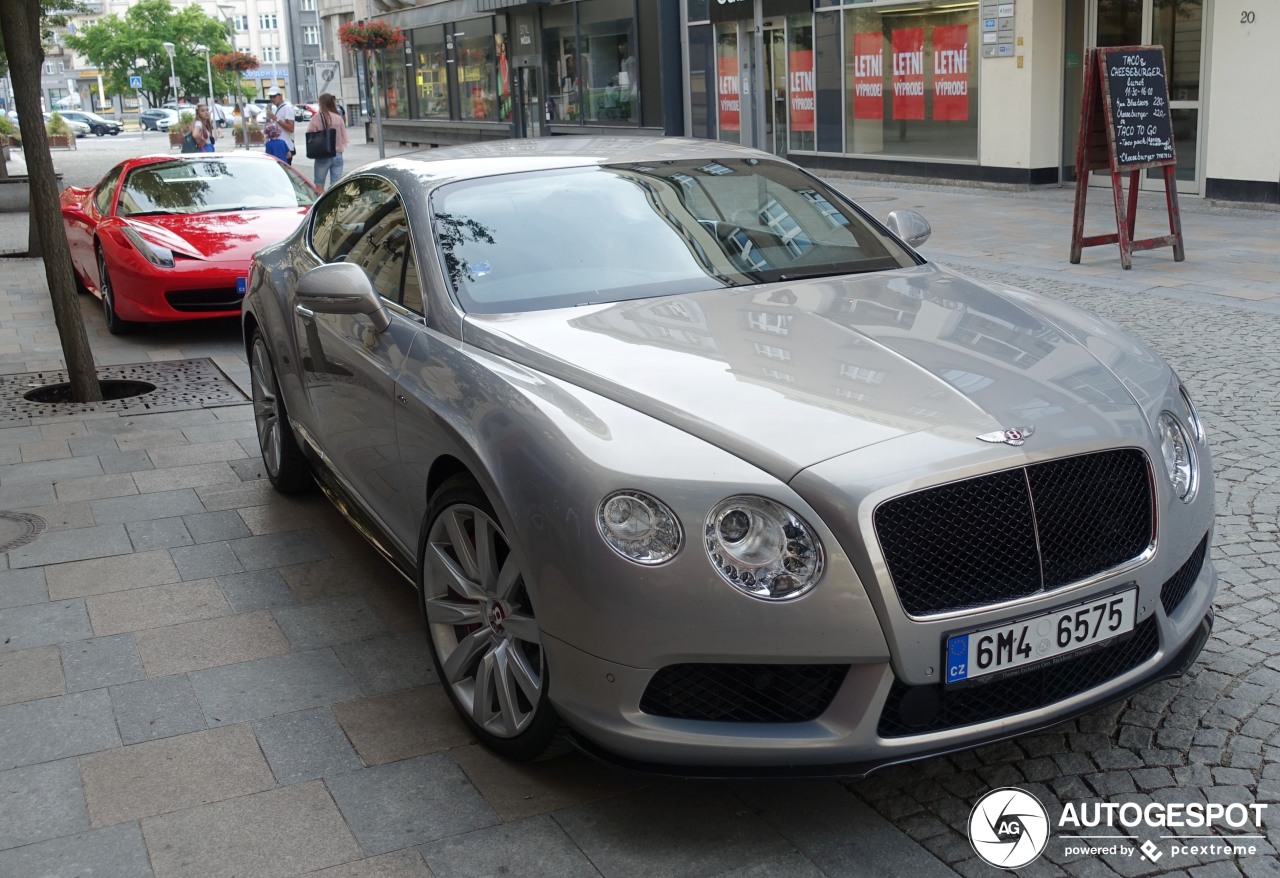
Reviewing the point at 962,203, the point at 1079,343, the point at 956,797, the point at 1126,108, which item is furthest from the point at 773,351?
the point at 962,203

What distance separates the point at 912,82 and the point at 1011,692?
57.6ft

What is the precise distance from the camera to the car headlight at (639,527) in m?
2.82

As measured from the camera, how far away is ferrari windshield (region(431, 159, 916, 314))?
408cm

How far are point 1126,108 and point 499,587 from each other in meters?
9.21

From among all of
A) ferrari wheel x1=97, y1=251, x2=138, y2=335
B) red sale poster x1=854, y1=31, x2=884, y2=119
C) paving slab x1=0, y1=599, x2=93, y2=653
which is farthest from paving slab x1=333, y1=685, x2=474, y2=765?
red sale poster x1=854, y1=31, x2=884, y2=119

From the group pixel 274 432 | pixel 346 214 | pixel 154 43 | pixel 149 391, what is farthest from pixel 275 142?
pixel 154 43

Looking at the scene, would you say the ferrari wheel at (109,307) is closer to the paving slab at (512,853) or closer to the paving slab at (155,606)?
the paving slab at (155,606)

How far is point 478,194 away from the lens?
4.43m

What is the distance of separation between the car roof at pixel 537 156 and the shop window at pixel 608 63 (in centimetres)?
2269

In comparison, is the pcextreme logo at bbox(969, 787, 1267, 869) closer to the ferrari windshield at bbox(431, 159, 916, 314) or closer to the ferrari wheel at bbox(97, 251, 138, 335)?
the ferrari windshield at bbox(431, 159, 916, 314)

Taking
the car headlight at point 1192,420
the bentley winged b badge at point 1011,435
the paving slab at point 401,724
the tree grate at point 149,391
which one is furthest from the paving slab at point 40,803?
the tree grate at point 149,391

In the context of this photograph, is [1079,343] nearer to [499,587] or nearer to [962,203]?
[499,587]

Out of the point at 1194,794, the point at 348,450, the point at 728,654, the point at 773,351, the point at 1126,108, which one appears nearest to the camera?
the point at 728,654

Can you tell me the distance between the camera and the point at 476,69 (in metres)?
35.3
